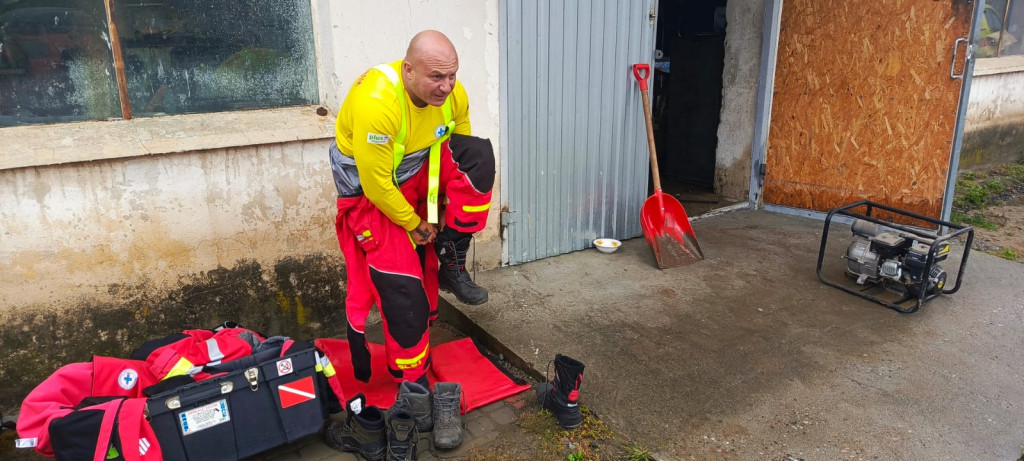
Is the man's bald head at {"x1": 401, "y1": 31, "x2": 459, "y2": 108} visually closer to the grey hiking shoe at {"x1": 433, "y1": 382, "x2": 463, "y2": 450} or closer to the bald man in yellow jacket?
the bald man in yellow jacket

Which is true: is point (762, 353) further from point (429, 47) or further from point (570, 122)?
point (429, 47)

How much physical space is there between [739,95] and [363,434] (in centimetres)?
493

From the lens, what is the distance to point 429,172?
3.04m

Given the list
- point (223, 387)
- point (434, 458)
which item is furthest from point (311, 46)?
point (434, 458)

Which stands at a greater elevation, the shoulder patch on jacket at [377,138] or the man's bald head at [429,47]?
the man's bald head at [429,47]

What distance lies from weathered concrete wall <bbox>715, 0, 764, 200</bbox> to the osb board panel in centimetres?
22

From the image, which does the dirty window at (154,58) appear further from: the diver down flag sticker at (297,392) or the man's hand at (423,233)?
the diver down flag sticker at (297,392)

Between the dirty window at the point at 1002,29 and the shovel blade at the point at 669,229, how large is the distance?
21.3 ft

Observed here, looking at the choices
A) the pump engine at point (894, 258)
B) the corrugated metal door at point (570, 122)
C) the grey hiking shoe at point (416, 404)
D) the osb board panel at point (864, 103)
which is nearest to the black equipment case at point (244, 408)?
the grey hiking shoe at point (416, 404)

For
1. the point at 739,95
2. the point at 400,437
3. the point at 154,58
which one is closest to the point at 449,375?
the point at 400,437

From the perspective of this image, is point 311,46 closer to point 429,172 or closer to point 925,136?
point 429,172

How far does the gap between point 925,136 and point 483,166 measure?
4.08m

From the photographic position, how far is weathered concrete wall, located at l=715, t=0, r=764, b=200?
235 inches

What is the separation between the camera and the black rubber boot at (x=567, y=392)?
292 cm
